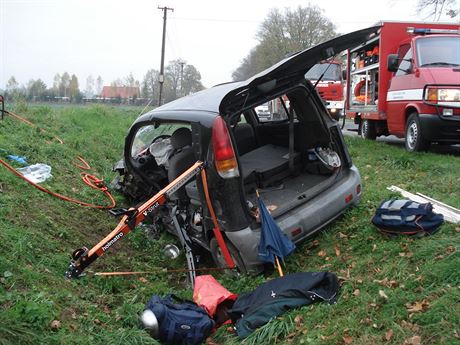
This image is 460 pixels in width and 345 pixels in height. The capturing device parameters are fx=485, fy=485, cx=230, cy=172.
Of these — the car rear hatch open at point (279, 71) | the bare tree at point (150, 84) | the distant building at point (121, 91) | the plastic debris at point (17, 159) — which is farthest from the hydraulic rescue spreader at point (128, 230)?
the bare tree at point (150, 84)

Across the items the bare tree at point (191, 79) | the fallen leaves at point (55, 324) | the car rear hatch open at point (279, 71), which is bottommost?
the fallen leaves at point (55, 324)

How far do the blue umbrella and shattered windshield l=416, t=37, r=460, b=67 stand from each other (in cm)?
595

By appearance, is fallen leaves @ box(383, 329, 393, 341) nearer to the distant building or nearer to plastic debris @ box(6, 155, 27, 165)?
plastic debris @ box(6, 155, 27, 165)

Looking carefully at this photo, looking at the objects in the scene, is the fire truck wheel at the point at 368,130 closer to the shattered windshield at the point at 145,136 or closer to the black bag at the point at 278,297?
the shattered windshield at the point at 145,136

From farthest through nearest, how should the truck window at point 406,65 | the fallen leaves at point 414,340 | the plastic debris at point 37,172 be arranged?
the truck window at point 406,65 < the plastic debris at point 37,172 < the fallen leaves at point 414,340

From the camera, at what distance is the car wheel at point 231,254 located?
409cm

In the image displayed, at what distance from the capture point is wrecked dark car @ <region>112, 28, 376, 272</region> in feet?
13.0

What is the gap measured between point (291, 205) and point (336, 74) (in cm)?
1375

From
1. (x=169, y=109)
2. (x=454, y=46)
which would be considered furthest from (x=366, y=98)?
(x=169, y=109)

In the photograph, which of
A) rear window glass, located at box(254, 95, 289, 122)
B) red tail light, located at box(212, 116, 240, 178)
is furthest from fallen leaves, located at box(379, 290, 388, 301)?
rear window glass, located at box(254, 95, 289, 122)

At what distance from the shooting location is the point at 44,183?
620 cm

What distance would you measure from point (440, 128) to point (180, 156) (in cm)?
486

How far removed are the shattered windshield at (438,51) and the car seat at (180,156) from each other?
5281 mm

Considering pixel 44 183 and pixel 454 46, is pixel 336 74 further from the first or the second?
pixel 44 183
